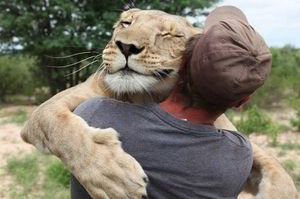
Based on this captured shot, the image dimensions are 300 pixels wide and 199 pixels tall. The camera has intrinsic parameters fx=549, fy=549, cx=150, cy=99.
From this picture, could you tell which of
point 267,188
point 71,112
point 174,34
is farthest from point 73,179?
point 267,188

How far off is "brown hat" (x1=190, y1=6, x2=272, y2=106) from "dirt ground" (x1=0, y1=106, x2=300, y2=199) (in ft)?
16.4

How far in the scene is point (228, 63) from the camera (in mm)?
1746

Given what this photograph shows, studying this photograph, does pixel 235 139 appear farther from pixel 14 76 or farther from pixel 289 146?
pixel 14 76

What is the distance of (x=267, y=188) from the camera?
2451mm

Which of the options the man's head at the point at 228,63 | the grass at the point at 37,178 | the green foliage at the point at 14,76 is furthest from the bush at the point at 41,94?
the man's head at the point at 228,63

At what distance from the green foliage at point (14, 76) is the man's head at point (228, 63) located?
A: 15772 mm

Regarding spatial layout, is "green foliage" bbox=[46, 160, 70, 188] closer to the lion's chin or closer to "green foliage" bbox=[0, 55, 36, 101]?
the lion's chin

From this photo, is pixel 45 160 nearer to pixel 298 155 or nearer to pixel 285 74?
pixel 298 155

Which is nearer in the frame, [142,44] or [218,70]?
[218,70]

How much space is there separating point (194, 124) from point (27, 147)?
23.3 feet

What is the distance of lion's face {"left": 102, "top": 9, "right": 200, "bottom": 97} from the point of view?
2.02 meters

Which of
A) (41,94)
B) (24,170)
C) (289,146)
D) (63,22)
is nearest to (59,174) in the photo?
(24,170)

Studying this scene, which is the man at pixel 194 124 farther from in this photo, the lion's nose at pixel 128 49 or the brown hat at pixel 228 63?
the lion's nose at pixel 128 49

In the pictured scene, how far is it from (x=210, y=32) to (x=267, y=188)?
946 millimetres
